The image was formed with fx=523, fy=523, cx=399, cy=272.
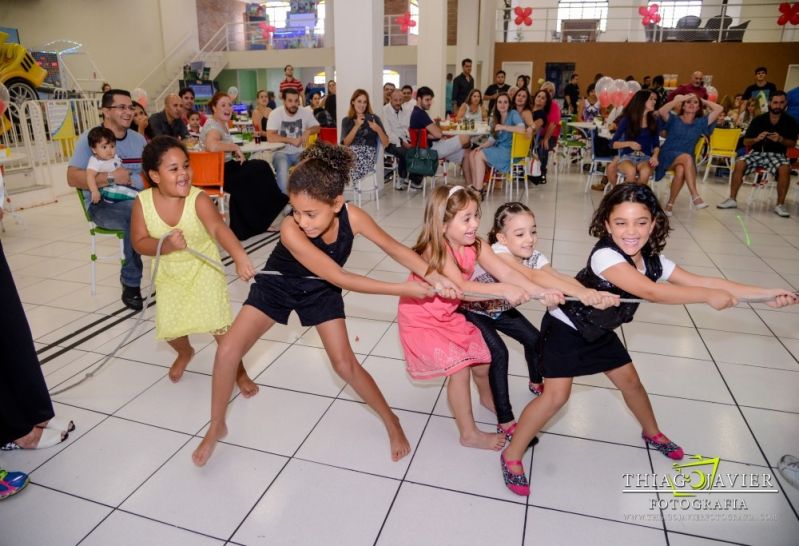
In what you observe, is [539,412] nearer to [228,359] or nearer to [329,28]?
[228,359]

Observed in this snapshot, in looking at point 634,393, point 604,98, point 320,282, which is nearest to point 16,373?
point 320,282

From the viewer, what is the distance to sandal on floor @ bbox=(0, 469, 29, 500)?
1879mm

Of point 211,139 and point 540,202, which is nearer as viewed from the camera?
point 211,139

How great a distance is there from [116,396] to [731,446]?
2.75 m

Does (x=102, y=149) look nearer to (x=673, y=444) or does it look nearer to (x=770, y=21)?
(x=673, y=444)

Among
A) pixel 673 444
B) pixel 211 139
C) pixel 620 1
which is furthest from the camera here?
pixel 620 1

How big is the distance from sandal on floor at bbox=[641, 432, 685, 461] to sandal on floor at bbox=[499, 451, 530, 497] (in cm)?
59

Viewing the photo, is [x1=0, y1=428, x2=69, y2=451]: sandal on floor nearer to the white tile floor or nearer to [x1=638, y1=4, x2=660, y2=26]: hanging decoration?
the white tile floor

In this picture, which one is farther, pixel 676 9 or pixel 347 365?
pixel 676 9

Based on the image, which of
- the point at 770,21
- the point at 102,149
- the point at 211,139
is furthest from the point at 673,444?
the point at 770,21

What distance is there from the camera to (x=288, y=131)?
6.04 meters

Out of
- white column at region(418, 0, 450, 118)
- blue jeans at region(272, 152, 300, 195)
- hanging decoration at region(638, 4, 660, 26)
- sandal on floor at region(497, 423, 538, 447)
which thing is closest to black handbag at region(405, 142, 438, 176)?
blue jeans at region(272, 152, 300, 195)

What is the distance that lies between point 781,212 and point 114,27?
1461 cm

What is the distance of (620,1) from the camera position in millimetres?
17406
